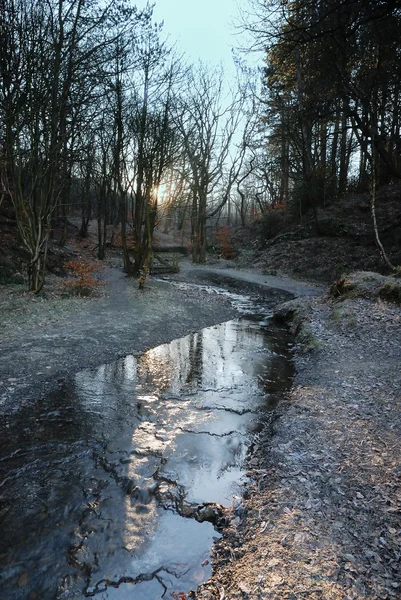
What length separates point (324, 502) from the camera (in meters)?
3.27

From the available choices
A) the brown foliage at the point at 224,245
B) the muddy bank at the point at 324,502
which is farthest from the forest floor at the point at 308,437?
the brown foliage at the point at 224,245

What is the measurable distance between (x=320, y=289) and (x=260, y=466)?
1381 centimetres

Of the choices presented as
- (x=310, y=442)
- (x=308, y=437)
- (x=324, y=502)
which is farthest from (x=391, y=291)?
(x=324, y=502)

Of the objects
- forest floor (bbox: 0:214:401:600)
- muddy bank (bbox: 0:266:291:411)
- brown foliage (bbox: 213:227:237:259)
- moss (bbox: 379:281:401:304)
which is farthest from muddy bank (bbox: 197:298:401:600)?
brown foliage (bbox: 213:227:237:259)

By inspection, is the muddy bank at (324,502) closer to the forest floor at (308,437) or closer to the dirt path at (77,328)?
the forest floor at (308,437)

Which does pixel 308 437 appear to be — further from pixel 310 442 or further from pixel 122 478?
pixel 122 478

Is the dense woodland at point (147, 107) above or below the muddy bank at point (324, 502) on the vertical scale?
above

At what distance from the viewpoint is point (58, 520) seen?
10.6ft

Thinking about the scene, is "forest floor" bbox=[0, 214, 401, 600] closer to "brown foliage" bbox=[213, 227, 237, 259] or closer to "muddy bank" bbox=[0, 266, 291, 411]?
"muddy bank" bbox=[0, 266, 291, 411]

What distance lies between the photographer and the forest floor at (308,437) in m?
2.56

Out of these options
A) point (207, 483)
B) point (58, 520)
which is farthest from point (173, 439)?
point (58, 520)

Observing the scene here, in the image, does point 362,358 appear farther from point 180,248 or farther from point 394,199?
point 180,248

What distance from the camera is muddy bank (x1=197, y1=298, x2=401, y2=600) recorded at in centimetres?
247

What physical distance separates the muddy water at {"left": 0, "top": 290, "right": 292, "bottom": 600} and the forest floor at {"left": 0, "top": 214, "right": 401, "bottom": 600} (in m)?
0.35
